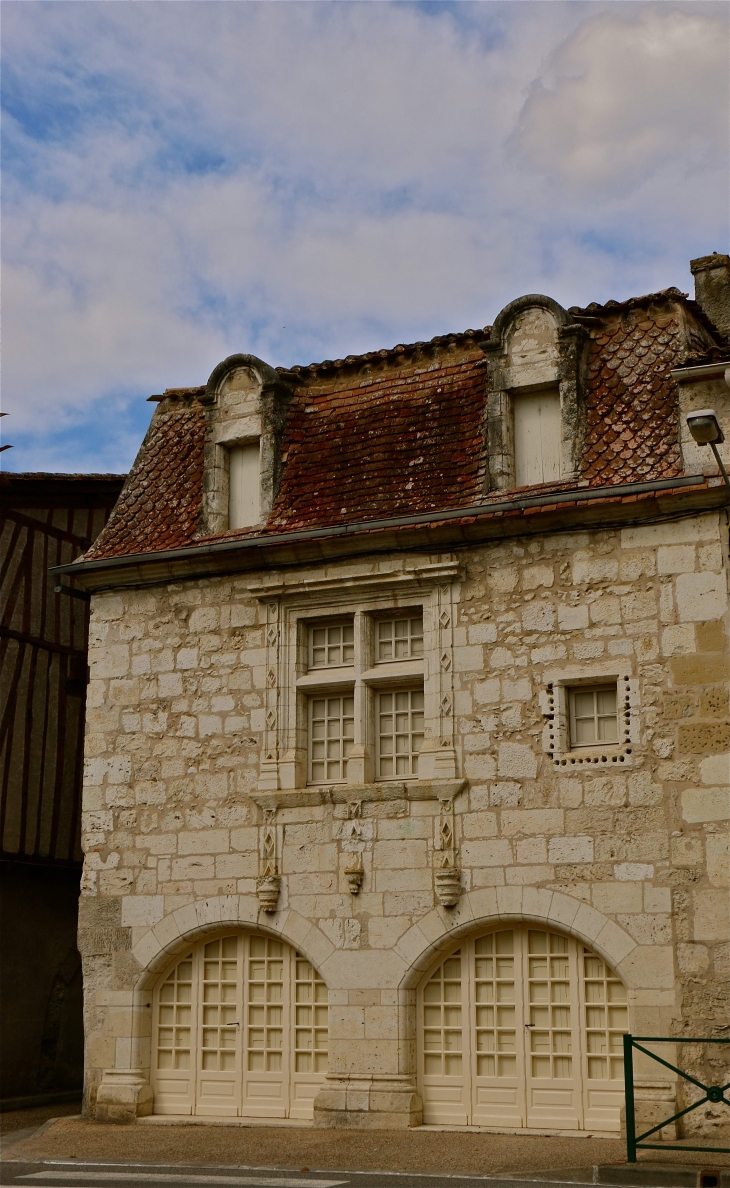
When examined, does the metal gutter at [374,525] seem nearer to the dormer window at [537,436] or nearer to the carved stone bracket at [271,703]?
the dormer window at [537,436]

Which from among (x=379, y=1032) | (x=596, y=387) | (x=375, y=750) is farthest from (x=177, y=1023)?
(x=596, y=387)

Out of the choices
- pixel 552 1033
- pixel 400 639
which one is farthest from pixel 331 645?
pixel 552 1033

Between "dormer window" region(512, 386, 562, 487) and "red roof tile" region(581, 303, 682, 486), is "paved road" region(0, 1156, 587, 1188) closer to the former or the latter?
"red roof tile" region(581, 303, 682, 486)

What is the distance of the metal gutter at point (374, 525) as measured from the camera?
1056cm

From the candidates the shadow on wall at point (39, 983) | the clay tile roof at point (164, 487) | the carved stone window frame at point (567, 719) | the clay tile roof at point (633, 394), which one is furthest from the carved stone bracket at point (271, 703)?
the shadow on wall at point (39, 983)

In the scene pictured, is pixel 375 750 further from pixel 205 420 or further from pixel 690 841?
pixel 205 420

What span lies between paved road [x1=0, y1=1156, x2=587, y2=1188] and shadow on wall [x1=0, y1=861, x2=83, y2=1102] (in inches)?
172

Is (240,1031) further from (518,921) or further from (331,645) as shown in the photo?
(331,645)

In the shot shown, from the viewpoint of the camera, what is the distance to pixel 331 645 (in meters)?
11.9

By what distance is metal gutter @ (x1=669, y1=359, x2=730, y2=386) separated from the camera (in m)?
10.5

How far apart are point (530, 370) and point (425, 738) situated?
3.14 m

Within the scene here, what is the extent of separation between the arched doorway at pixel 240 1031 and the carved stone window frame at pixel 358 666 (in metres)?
1.48

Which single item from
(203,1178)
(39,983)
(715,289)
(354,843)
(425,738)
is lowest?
(203,1178)

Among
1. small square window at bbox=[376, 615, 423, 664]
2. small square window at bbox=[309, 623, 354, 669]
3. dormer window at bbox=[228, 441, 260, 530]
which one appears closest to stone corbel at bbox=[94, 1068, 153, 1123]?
small square window at bbox=[309, 623, 354, 669]
